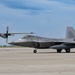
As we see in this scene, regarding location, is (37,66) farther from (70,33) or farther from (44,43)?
(70,33)

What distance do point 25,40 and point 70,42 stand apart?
6997 mm

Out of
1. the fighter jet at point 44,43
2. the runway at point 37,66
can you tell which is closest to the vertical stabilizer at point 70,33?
the fighter jet at point 44,43

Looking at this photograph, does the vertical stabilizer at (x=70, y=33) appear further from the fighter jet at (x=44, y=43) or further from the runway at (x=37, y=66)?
the runway at (x=37, y=66)

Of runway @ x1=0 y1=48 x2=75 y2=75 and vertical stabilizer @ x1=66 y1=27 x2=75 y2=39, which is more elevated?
vertical stabilizer @ x1=66 y1=27 x2=75 y2=39

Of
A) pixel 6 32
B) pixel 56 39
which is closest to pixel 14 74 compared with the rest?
pixel 56 39

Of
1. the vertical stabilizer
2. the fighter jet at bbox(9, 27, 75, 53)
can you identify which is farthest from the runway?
the vertical stabilizer

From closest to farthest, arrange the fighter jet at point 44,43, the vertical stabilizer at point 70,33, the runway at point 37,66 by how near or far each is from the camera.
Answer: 1. the runway at point 37,66
2. the fighter jet at point 44,43
3. the vertical stabilizer at point 70,33

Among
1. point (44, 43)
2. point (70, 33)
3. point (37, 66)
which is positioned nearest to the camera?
point (37, 66)

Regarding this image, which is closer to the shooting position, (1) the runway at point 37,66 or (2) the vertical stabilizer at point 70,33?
(1) the runway at point 37,66

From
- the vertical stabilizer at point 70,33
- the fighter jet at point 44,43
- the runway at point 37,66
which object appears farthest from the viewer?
the vertical stabilizer at point 70,33

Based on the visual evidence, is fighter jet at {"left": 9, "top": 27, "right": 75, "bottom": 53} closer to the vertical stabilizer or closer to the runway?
the vertical stabilizer

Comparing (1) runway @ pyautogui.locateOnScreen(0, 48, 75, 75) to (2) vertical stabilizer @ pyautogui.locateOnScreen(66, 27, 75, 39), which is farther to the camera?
(2) vertical stabilizer @ pyautogui.locateOnScreen(66, 27, 75, 39)

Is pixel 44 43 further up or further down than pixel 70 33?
further down

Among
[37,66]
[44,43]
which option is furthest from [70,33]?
[37,66]
